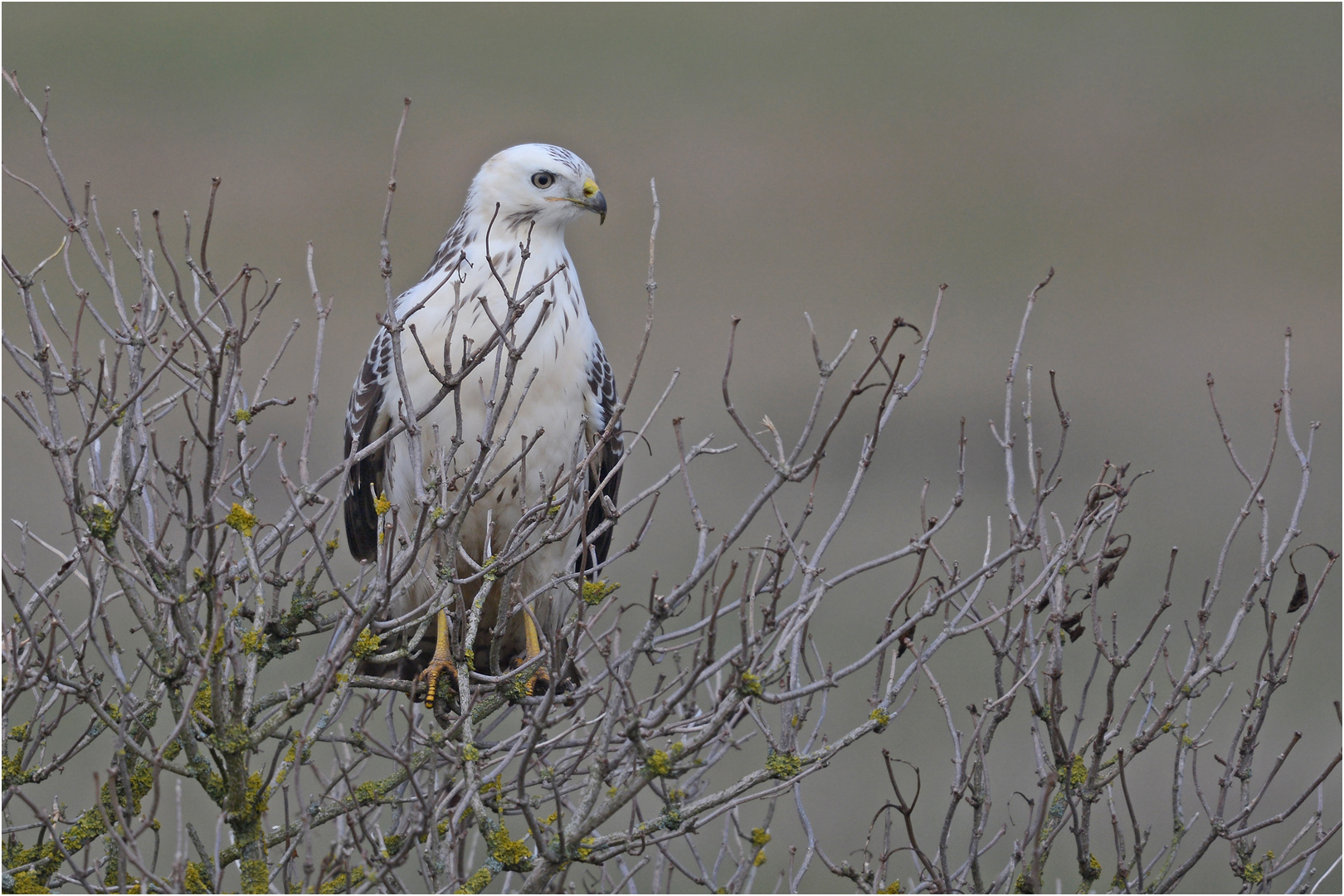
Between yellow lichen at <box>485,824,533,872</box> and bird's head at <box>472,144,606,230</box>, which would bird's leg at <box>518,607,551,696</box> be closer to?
yellow lichen at <box>485,824,533,872</box>

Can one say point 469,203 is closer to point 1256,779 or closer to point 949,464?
point 1256,779

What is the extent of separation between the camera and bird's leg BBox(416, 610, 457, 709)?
3.66 m

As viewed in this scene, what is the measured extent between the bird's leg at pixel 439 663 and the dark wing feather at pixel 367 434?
404mm

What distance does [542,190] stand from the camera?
4398mm

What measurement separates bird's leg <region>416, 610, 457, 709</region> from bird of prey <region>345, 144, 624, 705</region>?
0.01 metres

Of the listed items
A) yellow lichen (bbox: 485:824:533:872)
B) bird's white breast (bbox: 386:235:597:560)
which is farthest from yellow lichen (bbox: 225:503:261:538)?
bird's white breast (bbox: 386:235:597:560)

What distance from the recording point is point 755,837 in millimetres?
2867

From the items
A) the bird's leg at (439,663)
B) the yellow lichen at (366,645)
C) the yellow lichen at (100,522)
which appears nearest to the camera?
the yellow lichen at (100,522)

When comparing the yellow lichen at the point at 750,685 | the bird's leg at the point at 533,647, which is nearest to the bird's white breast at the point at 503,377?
the bird's leg at the point at 533,647

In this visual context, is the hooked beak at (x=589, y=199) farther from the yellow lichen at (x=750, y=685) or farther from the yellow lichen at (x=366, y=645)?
the yellow lichen at (x=750, y=685)

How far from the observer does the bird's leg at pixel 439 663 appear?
3663mm

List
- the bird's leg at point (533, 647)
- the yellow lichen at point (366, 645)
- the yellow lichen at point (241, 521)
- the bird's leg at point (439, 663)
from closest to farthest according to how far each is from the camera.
Result: the yellow lichen at point (241, 521) → the yellow lichen at point (366, 645) → the bird's leg at point (439, 663) → the bird's leg at point (533, 647)

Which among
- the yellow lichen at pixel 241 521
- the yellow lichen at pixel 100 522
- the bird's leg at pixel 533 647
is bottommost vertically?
the yellow lichen at pixel 100 522

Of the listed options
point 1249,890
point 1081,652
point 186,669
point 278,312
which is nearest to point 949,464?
point 1081,652
